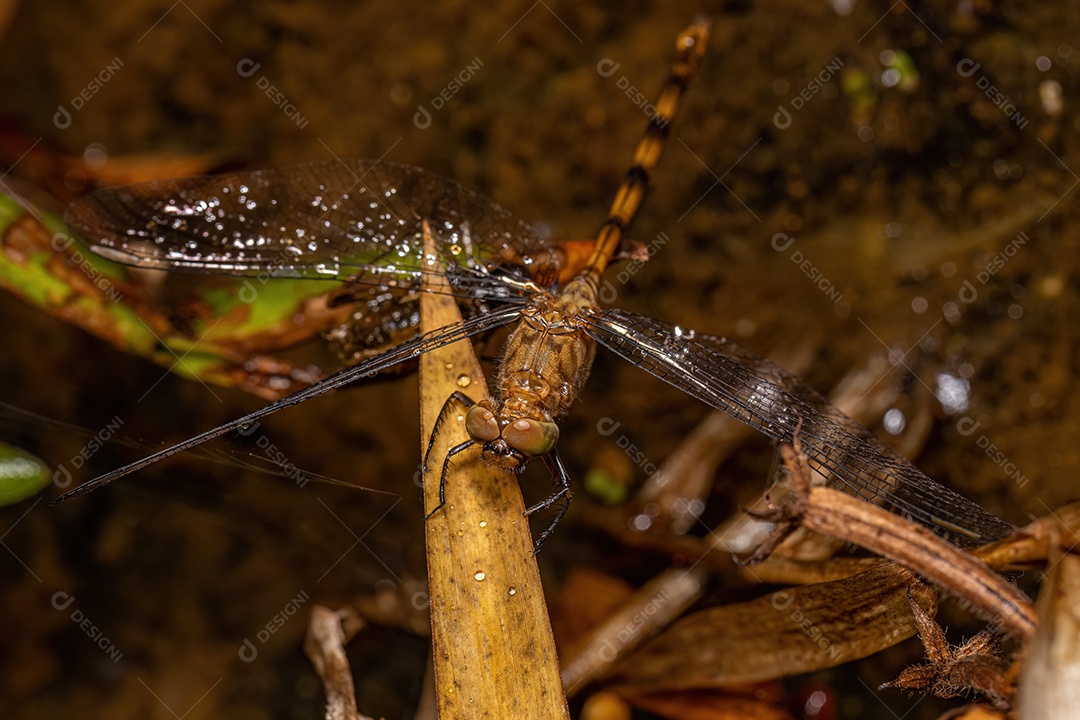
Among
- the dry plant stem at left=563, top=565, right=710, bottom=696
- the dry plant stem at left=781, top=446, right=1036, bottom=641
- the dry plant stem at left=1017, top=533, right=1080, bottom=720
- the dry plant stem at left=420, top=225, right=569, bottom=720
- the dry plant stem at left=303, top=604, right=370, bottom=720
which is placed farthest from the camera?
the dry plant stem at left=563, top=565, right=710, bottom=696

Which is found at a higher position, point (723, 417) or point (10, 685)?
point (723, 417)

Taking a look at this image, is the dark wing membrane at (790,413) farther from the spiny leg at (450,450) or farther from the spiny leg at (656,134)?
the spiny leg at (450,450)

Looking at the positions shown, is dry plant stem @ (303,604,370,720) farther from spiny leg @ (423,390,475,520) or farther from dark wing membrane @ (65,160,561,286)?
dark wing membrane @ (65,160,561,286)

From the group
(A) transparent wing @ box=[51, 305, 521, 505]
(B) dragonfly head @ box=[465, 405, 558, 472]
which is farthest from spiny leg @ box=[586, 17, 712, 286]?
(B) dragonfly head @ box=[465, 405, 558, 472]

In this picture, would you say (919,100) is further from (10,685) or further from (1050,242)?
(10,685)

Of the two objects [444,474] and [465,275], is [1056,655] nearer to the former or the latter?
[444,474]

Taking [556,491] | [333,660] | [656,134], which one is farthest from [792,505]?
[656,134]

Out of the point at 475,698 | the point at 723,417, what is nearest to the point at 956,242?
the point at 723,417
